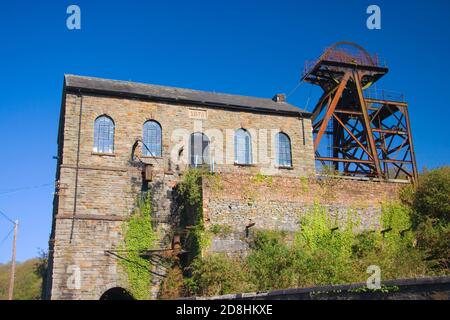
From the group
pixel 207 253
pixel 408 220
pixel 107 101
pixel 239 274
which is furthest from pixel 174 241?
pixel 408 220

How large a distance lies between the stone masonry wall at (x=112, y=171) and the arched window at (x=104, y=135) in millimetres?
216

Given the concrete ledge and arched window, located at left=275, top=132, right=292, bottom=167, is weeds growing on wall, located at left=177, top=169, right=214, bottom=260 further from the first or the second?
the concrete ledge

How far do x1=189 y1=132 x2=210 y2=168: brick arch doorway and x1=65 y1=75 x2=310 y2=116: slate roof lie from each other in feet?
5.30

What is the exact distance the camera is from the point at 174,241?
20.5m

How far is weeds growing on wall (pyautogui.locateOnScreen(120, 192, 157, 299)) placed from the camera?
2027cm

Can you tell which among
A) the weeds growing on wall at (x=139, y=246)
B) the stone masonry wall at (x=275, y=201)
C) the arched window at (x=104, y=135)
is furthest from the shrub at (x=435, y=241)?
the arched window at (x=104, y=135)

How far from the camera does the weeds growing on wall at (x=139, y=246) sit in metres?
20.3

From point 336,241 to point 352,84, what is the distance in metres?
13.3


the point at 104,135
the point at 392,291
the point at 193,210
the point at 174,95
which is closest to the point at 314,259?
the point at 193,210

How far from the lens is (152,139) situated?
2308 cm

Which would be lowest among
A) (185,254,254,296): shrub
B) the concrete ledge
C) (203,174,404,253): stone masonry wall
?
the concrete ledge

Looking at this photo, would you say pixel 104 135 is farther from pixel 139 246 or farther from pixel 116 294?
pixel 116 294

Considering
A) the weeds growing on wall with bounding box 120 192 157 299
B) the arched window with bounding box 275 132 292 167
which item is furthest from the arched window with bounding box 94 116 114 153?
the arched window with bounding box 275 132 292 167
